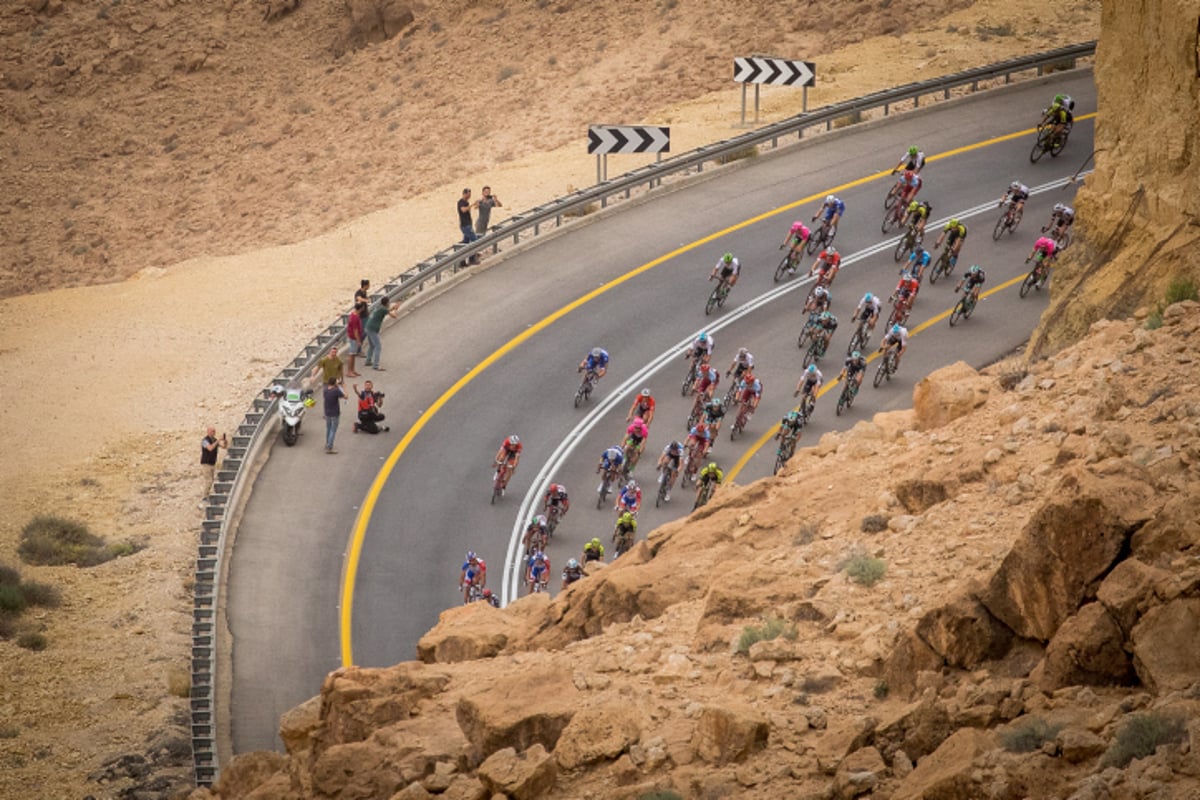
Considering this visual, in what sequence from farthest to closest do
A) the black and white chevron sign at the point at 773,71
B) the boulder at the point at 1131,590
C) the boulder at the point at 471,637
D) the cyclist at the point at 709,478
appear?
1. the black and white chevron sign at the point at 773,71
2. the cyclist at the point at 709,478
3. the boulder at the point at 471,637
4. the boulder at the point at 1131,590

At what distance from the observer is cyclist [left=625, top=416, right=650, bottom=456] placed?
29.3m

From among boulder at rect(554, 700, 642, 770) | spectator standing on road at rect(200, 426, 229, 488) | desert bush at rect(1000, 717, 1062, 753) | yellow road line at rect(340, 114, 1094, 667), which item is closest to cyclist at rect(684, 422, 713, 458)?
yellow road line at rect(340, 114, 1094, 667)

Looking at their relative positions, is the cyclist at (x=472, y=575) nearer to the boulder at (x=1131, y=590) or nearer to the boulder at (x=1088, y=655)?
the boulder at (x=1088, y=655)

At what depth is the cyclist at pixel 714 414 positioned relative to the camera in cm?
2947

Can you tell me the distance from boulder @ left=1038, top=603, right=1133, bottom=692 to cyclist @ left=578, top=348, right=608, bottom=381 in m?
21.0

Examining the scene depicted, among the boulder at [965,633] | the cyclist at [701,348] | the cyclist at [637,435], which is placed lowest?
the cyclist at [637,435]

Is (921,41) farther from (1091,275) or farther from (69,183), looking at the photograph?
(1091,275)

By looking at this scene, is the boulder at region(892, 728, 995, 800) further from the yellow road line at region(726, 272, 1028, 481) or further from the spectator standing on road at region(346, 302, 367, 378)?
the spectator standing on road at region(346, 302, 367, 378)

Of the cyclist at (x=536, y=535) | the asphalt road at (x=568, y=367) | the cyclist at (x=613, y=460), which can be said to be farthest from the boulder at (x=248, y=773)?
the cyclist at (x=613, y=460)

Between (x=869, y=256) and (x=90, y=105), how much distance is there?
100 ft

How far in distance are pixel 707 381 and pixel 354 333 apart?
23.9 feet

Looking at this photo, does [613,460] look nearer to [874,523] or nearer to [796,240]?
[796,240]

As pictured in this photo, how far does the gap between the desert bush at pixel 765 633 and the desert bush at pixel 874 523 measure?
5.85 feet

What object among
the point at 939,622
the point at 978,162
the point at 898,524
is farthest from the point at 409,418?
the point at 939,622
